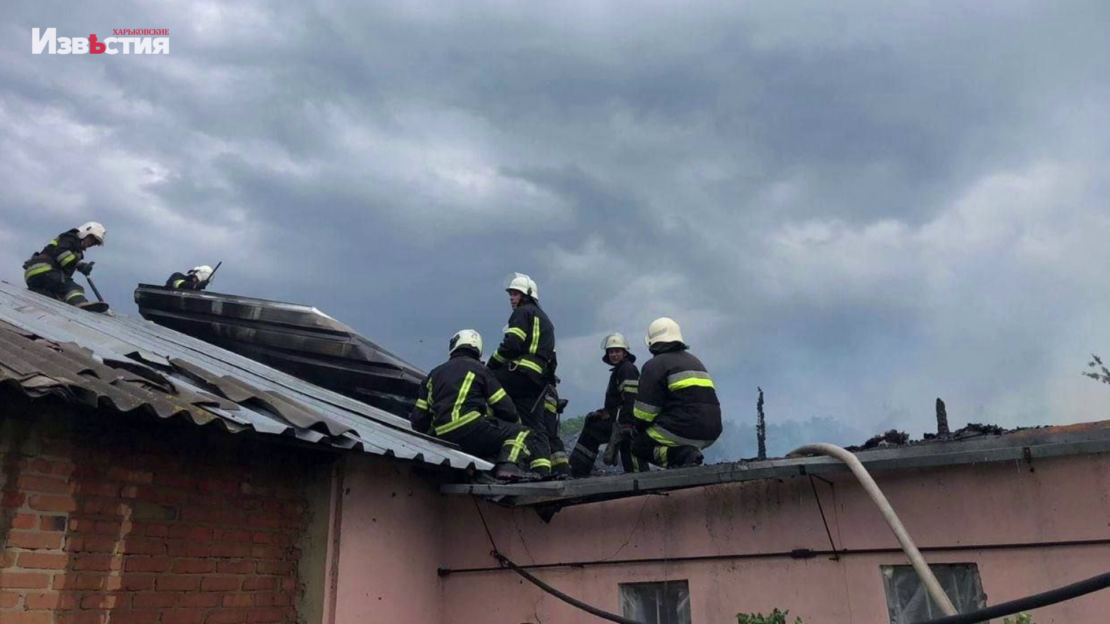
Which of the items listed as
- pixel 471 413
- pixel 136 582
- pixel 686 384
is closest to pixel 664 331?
pixel 686 384

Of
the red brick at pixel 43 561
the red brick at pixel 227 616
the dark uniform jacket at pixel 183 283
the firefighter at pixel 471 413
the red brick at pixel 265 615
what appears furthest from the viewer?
the dark uniform jacket at pixel 183 283

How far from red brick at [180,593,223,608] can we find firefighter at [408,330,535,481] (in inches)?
83.9

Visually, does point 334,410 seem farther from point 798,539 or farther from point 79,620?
point 798,539

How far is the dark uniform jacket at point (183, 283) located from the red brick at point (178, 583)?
750cm

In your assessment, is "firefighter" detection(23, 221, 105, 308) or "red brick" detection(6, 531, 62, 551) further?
"firefighter" detection(23, 221, 105, 308)

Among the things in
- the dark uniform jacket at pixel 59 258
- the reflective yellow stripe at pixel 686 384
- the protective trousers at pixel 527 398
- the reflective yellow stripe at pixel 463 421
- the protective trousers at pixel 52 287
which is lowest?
the reflective yellow stripe at pixel 463 421

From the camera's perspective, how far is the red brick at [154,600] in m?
4.07

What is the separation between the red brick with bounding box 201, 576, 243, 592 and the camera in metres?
4.44

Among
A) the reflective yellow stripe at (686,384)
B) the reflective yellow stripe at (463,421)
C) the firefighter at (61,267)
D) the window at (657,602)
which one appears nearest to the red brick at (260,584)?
the reflective yellow stripe at (463,421)

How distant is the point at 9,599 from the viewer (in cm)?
355

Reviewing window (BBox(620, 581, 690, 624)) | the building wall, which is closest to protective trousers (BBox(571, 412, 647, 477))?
the building wall

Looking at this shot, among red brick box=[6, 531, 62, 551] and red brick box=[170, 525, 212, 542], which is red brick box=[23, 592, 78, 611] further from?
red brick box=[170, 525, 212, 542]

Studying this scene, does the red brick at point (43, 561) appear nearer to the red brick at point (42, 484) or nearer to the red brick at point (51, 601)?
the red brick at point (51, 601)

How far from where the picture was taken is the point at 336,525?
16.7 ft
